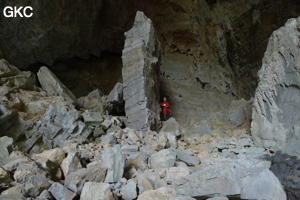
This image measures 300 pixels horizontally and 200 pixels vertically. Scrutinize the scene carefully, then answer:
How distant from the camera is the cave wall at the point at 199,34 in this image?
7965mm

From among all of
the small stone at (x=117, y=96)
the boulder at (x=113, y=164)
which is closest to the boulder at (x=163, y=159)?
the boulder at (x=113, y=164)

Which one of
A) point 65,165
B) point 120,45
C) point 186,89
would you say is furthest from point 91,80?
point 65,165

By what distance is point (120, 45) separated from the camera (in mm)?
8734

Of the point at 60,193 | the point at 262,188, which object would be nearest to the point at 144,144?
the point at 60,193

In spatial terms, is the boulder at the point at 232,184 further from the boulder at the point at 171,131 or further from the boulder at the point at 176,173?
the boulder at the point at 171,131

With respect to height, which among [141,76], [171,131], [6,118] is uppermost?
[141,76]

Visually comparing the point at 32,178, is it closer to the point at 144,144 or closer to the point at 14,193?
the point at 14,193

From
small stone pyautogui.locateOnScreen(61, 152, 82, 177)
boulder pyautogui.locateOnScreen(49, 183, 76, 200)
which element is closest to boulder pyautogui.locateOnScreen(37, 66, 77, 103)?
small stone pyautogui.locateOnScreen(61, 152, 82, 177)

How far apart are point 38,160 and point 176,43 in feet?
20.4

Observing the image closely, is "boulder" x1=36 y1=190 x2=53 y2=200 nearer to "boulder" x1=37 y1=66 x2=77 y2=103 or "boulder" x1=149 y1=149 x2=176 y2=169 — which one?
"boulder" x1=149 y1=149 x2=176 y2=169

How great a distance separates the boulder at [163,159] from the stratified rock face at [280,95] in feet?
4.48

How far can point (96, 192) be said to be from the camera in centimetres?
315

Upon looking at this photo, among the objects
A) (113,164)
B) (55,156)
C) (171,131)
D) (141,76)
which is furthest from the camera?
(141,76)

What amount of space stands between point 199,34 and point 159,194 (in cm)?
641
